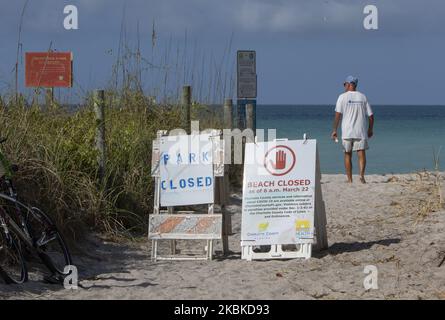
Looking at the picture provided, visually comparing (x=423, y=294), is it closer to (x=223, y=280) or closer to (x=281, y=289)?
(x=281, y=289)

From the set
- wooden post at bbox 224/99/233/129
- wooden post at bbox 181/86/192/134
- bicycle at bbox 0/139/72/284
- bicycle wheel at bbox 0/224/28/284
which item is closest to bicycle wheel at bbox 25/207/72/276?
bicycle at bbox 0/139/72/284

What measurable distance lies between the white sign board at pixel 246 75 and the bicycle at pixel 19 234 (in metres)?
9.13

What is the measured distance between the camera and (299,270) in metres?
9.52

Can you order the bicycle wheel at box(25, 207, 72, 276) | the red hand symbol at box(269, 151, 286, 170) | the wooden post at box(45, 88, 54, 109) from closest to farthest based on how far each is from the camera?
the bicycle wheel at box(25, 207, 72, 276) < the red hand symbol at box(269, 151, 286, 170) < the wooden post at box(45, 88, 54, 109)

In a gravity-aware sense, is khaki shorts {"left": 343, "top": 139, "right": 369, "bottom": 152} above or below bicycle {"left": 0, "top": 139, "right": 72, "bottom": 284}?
above

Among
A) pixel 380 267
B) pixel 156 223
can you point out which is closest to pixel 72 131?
pixel 156 223

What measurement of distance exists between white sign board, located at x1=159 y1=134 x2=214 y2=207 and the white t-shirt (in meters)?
5.49

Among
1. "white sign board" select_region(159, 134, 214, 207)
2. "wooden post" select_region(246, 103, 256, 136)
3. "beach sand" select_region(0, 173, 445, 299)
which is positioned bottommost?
"beach sand" select_region(0, 173, 445, 299)

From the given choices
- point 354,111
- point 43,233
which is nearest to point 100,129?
point 43,233

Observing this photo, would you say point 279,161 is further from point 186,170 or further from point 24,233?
point 24,233

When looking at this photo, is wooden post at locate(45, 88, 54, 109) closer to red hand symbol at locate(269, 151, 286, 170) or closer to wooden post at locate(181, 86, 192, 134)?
wooden post at locate(181, 86, 192, 134)

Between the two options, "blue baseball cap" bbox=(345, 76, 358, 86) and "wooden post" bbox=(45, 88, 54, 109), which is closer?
"wooden post" bbox=(45, 88, 54, 109)

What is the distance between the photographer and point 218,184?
10617mm

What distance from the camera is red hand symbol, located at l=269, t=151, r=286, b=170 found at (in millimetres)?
10242
